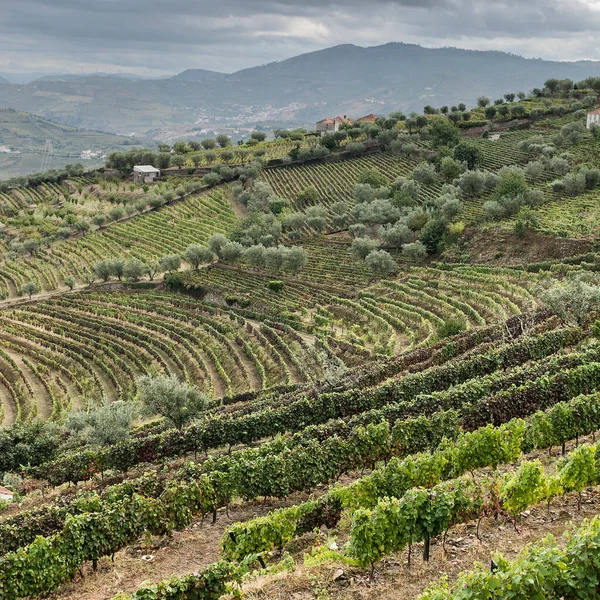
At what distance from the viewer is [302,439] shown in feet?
77.9

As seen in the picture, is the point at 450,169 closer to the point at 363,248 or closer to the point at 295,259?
the point at 363,248

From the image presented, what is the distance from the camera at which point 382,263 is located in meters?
68.0

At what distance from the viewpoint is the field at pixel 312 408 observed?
48.9 feet

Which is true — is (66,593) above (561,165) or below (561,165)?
below

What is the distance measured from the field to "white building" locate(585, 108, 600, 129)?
22885 millimetres

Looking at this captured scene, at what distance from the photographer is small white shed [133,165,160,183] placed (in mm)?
125125

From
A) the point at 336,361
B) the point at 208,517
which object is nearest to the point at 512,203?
the point at 336,361

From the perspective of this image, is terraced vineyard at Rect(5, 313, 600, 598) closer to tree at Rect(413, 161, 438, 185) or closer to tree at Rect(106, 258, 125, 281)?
tree at Rect(106, 258, 125, 281)

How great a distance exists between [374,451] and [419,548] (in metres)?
7.19

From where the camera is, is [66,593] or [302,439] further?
[302,439]

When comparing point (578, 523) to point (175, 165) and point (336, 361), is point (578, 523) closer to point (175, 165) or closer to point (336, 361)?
point (336, 361)

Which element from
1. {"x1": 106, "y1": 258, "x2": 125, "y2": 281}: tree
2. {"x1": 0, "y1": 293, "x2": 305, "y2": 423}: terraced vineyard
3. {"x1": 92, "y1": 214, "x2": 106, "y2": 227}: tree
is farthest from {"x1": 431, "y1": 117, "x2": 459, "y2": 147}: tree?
{"x1": 0, "y1": 293, "x2": 305, "y2": 423}: terraced vineyard

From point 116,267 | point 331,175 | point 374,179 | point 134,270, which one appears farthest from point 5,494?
point 331,175

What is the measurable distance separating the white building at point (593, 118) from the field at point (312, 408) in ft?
75.1
